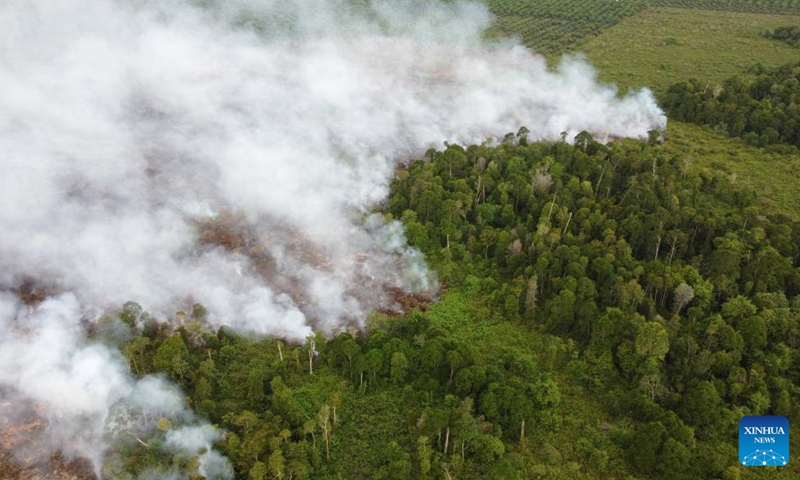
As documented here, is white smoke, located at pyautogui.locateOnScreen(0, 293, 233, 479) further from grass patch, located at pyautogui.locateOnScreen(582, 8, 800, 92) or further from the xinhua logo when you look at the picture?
grass patch, located at pyautogui.locateOnScreen(582, 8, 800, 92)

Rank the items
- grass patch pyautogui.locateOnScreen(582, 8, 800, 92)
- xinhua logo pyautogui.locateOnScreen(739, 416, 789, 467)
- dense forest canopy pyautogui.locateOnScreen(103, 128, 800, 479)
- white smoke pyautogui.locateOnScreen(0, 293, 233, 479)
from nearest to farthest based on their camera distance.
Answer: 1. white smoke pyautogui.locateOnScreen(0, 293, 233, 479)
2. dense forest canopy pyautogui.locateOnScreen(103, 128, 800, 479)
3. xinhua logo pyautogui.locateOnScreen(739, 416, 789, 467)
4. grass patch pyautogui.locateOnScreen(582, 8, 800, 92)

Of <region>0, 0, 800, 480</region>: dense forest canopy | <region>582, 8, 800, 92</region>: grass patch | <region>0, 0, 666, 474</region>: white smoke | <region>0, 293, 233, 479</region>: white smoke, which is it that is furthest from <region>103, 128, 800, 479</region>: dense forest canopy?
<region>582, 8, 800, 92</region>: grass patch

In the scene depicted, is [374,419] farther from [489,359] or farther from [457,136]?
[457,136]

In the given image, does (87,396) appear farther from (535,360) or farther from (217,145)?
(217,145)

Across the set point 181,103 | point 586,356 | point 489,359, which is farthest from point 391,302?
point 181,103

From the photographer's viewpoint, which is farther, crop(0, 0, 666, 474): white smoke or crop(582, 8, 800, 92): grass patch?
crop(582, 8, 800, 92): grass patch

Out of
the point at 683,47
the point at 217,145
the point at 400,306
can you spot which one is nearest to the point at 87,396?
the point at 400,306

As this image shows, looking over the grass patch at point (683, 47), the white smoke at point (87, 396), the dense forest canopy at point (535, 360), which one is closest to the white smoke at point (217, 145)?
the white smoke at point (87, 396)
